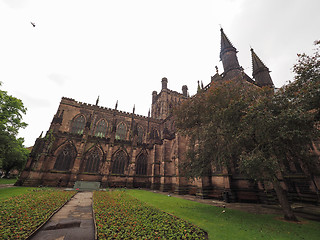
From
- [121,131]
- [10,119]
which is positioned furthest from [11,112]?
[121,131]

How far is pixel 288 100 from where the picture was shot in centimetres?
727

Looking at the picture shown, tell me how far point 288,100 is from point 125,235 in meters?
9.65

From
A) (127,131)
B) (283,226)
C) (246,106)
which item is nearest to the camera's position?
(283,226)

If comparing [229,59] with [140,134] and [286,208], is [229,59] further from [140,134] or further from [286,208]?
[140,134]

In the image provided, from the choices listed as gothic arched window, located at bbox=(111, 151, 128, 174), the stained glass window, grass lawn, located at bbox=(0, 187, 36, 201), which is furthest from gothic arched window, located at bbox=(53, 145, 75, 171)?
the stained glass window

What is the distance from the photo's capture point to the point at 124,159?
89.1 ft

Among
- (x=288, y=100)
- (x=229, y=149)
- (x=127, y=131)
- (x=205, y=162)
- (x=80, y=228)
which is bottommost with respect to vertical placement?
(x=80, y=228)

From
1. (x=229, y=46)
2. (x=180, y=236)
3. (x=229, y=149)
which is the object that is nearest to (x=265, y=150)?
(x=229, y=149)

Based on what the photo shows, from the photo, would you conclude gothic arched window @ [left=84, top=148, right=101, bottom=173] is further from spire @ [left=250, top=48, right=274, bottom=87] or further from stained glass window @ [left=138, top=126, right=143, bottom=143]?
spire @ [left=250, top=48, right=274, bottom=87]

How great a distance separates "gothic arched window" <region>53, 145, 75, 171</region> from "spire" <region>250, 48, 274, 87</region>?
32319 millimetres

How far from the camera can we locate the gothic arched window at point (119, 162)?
25.9 m

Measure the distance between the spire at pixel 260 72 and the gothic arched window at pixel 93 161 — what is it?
95.7 ft

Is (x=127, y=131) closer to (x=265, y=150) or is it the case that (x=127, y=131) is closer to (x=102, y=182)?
(x=102, y=182)

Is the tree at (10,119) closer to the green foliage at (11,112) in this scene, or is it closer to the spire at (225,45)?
the green foliage at (11,112)
